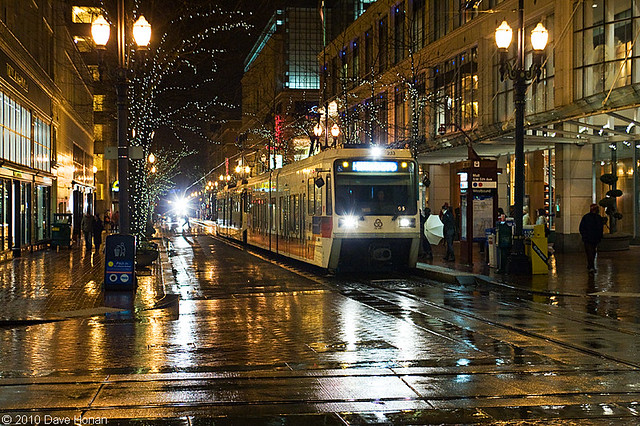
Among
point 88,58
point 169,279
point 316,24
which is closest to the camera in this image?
point 169,279

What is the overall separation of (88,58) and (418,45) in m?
38.7

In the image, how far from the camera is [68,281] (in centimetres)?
2094

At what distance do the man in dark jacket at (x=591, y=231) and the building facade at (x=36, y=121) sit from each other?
763 inches

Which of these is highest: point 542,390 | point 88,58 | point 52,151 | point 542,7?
point 88,58

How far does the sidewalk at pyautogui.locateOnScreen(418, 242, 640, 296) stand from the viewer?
18.6m

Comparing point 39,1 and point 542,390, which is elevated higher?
point 39,1

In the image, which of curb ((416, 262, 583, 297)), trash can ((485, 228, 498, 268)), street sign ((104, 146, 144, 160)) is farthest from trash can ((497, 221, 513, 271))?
street sign ((104, 146, 144, 160))

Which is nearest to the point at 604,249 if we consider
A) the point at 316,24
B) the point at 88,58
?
the point at 88,58

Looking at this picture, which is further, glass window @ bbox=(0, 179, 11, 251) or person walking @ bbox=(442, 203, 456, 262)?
glass window @ bbox=(0, 179, 11, 251)

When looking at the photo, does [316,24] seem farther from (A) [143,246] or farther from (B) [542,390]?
(B) [542,390]

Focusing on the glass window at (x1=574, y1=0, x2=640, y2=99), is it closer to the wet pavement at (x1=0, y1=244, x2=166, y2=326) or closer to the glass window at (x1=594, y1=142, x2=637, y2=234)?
the glass window at (x1=594, y1=142, x2=637, y2=234)

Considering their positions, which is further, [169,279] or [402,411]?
[169,279]

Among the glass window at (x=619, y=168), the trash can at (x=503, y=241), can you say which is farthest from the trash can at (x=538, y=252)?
the glass window at (x=619, y=168)

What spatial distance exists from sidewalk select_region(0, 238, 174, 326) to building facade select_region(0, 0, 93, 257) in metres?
5.22
